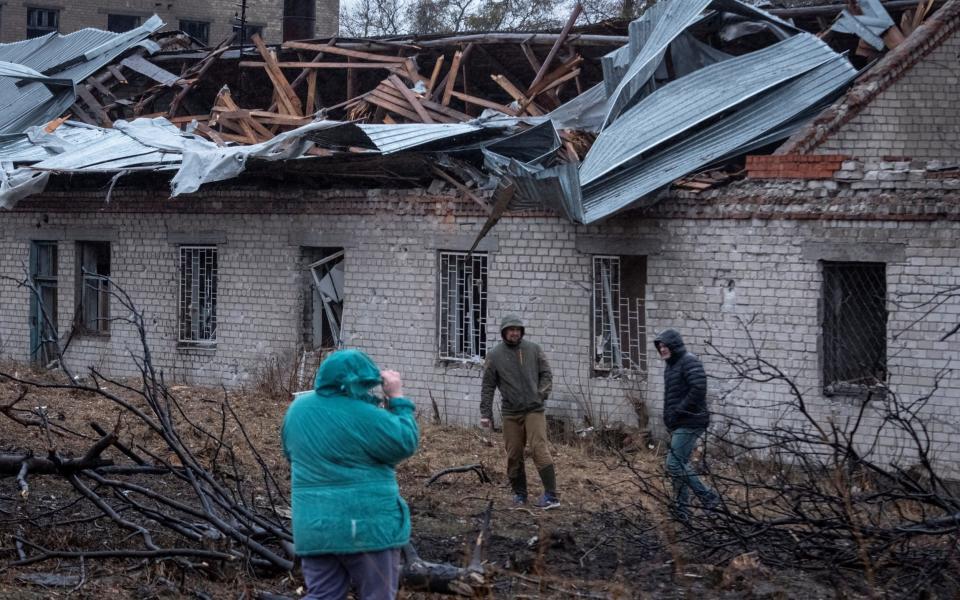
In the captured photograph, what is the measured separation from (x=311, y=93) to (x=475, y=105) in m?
2.31

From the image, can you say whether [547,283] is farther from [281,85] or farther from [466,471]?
[281,85]

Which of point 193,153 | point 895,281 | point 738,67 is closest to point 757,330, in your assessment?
point 895,281

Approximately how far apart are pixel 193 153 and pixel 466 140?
10.5ft

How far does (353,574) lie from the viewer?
4723mm

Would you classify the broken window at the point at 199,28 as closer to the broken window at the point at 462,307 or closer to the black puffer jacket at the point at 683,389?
the broken window at the point at 462,307

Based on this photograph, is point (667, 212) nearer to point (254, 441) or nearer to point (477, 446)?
point (477, 446)

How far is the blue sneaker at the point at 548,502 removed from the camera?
30.3ft

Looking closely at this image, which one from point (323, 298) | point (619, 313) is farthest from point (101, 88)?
point (619, 313)

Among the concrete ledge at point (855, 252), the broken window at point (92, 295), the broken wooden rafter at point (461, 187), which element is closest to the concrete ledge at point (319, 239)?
the broken wooden rafter at point (461, 187)

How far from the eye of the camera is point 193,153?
43.3 ft

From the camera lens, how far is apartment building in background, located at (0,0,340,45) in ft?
116

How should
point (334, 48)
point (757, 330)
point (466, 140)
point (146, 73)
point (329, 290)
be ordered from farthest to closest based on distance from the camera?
point (146, 73), point (334, 48), point (329, 290), point (466, 140), point (757, 330)

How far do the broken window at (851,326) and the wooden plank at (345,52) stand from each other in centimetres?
688

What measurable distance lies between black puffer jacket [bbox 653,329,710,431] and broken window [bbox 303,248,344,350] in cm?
660
